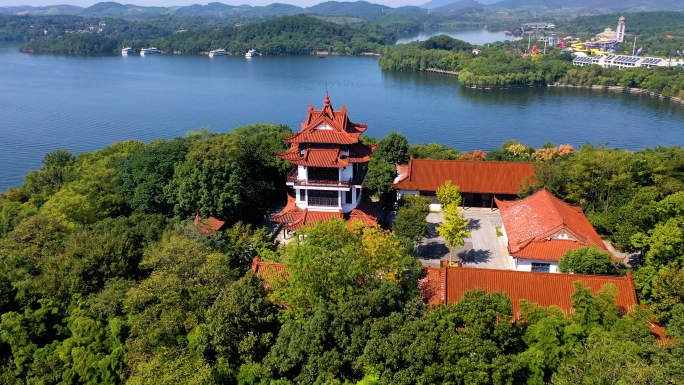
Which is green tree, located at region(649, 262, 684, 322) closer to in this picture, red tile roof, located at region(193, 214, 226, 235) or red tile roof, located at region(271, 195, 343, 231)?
red tile roof, located at region(271, 195, 343, 231)

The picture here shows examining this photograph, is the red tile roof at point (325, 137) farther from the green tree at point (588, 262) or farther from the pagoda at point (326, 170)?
the green tree at point (588, 262)

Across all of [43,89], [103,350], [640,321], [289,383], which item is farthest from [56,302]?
[43,89]

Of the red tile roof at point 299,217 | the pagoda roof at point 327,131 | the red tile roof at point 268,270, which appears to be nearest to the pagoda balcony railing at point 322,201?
the red tile roof at point 299,217

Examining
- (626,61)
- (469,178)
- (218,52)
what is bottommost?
(469,178)

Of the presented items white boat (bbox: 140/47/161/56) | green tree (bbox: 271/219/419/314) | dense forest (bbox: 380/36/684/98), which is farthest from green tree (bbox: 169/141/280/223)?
white boat (bbox: 140/47/161/56)

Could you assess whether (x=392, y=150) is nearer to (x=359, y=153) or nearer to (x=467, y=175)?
(x=467, y=175)

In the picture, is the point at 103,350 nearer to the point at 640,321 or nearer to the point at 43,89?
the point at 640,321

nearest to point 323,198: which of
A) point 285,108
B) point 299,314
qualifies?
point 299,314
